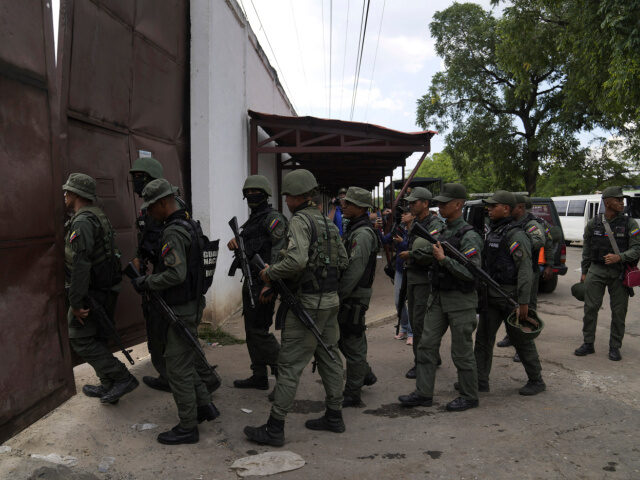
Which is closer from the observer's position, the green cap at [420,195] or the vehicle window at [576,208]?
the green cap at [420,195]

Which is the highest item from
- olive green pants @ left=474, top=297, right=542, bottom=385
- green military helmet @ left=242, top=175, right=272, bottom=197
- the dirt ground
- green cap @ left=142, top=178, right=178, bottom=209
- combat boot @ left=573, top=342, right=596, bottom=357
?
green military helmet @ left=242, top=175, right=272, bottom=197

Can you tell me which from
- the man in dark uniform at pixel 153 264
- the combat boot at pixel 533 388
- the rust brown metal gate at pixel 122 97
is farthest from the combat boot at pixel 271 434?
the combat boot at pixel 533 388

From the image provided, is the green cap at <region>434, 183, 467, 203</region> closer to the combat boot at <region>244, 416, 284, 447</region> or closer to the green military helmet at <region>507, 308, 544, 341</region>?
the green military helmet at <region>507, 308, 544, 341</region>

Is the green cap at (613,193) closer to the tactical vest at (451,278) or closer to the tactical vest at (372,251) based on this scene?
the tactical vest at (451,278)

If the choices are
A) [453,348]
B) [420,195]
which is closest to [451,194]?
[420,195]

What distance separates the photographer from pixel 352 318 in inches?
155

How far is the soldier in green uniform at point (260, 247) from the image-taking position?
4.07 m

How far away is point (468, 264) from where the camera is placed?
375 cm

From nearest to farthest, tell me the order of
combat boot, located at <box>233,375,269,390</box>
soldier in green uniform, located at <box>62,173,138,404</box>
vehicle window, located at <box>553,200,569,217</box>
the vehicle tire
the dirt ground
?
the dirt ground < soldier in green uniform, located at <box>62,173,138,404</box> < combat boot, located at <box>233,375,269,390</box> < the vehicle tire < vehicle window, located at <box>553,200,569,217</box>

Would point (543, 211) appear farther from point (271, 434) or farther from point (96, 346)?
point (96, 346)

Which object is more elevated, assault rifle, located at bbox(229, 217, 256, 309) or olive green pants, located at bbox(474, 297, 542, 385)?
assault rifle, located at bbox(229, 217, 256, 309)

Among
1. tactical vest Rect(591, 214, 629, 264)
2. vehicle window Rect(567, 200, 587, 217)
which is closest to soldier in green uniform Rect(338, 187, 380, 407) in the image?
tactical vest Rect(591, 214, 629, 264)

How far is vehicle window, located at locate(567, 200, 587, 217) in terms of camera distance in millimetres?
21328

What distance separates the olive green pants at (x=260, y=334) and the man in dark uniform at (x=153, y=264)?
1.47 feet
